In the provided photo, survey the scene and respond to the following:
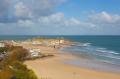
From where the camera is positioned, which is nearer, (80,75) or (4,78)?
(4,78)

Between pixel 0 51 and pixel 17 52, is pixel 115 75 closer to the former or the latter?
pixel 17 52

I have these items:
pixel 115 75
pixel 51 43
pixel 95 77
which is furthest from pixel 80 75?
pixel 51 43

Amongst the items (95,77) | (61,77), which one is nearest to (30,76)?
(61,77)

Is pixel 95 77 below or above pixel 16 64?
below

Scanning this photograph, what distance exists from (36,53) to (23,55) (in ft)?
33.4

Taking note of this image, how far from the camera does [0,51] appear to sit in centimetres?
4822

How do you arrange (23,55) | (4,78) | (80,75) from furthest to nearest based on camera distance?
(23,55) < (80,75) < (4,78)

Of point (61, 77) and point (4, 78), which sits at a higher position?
point (4, 78)

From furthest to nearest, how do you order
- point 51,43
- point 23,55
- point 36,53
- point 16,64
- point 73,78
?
point 51,43 → point 36,53 → point 23,55 → point 73,78 → point 16,64

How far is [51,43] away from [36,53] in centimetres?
5031

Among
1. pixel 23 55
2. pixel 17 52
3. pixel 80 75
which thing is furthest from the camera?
pixel 23 55

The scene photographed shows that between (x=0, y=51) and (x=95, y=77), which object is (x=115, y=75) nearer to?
(x=95, y=77)

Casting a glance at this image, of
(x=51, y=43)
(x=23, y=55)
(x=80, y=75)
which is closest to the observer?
(x=80, y=75)

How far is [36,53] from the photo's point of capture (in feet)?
202
